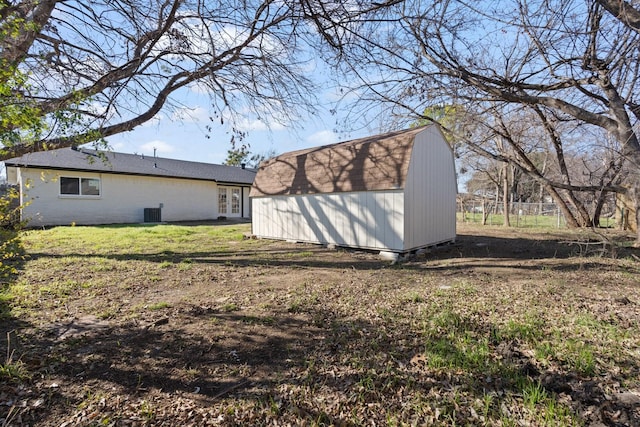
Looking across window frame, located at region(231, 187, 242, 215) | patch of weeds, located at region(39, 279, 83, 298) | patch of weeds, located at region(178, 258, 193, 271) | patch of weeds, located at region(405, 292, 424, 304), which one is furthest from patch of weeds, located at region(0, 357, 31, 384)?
window frame, located at region(231, 187, 242, 215)

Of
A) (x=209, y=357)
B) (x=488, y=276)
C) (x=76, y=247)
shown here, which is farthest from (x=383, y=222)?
(x=76, y=247)

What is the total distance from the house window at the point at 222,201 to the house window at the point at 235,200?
608 millimetres

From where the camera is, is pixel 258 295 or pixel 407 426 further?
pixel 258 295

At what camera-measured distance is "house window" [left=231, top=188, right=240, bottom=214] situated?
2139 cm

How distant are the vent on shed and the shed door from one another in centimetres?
402

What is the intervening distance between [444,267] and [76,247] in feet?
30.8

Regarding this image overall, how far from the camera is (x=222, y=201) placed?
20.7 meters

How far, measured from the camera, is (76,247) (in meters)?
8.45

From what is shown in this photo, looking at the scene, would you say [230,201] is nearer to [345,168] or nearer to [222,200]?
[222,200]

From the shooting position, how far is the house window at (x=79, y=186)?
1432 cm

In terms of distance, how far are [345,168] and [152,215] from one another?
507 inches

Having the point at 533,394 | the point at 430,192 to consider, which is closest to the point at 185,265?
the point at 533,394

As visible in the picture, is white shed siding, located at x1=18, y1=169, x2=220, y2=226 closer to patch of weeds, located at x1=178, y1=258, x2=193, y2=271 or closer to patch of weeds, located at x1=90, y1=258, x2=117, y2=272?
patch of weeds, located at x1=90, y1=258, x2=117, y2=272

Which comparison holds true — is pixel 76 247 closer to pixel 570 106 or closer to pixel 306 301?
pixel 306 301
